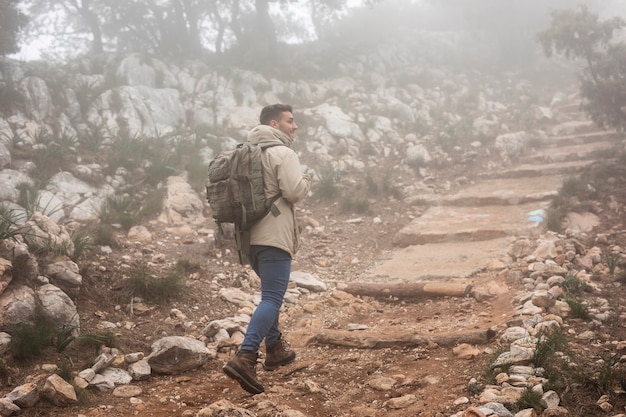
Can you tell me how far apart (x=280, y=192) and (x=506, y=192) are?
6999 mm

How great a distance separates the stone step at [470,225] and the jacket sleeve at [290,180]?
4.58 m

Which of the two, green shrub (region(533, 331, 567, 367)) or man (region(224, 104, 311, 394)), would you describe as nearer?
green shrub (region(533, 331, 567, 367))

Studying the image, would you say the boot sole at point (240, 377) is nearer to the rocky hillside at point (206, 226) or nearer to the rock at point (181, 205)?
the rocky hillside at point (206, 226)

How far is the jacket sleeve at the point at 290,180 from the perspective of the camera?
11.1 ft

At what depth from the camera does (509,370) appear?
9.87ft

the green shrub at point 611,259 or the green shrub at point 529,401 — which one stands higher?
the green shrub at point 529,401

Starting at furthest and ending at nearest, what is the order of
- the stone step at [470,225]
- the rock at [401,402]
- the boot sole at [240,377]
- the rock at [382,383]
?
the stone step at [470,225]
the rock at [382,383]
the boot sole at [240,377]
the rock at [401,402]

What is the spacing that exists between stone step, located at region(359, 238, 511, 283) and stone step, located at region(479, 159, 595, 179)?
4.10 m

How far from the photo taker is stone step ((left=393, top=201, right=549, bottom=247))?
7230 millimetres

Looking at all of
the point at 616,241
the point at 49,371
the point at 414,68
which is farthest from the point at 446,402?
the point at 414,68

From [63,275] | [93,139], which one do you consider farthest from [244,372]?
[93,139]

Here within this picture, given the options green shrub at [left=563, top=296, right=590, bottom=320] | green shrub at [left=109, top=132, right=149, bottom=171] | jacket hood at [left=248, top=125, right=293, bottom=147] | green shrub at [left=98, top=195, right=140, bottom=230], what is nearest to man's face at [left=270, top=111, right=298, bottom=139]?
jacket hood at [left=248, top=125, right=293, bottom=147]

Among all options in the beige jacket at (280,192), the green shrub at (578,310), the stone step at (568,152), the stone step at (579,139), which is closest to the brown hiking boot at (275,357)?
the beige jacket at (280,192)

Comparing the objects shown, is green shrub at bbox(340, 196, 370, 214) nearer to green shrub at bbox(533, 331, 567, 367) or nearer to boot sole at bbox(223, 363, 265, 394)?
green shrub at bbox(533, 331, 567, 367)
